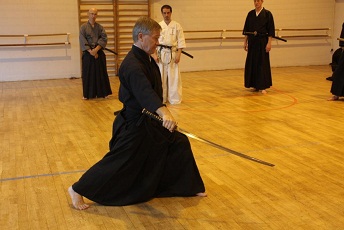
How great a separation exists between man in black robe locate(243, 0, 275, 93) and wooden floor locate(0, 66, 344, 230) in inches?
8.5

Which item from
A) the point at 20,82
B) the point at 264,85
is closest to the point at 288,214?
the point at 264,85

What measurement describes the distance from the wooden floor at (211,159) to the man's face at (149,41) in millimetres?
1048

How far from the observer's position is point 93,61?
703 cm

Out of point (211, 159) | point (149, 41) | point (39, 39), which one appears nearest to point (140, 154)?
point (149, 41)

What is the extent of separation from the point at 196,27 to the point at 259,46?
Result: 2.88 meters

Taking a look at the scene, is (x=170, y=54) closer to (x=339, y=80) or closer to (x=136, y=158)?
(x=339, y=80)

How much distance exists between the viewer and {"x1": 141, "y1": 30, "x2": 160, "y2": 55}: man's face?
2.82 meters

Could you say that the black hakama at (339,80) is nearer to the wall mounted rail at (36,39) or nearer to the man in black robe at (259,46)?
the man in black robe at (259,46)

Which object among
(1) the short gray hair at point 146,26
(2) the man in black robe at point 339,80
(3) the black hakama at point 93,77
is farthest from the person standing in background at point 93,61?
(1) the short gray hair at point 146,26

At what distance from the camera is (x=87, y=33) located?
6.80 m

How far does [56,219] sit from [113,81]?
617cm

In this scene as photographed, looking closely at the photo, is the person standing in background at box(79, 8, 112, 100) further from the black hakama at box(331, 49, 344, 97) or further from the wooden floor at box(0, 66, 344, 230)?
the black hakama at box(331, 49, 344, 97)

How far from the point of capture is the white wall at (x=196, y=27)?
8.88 metres

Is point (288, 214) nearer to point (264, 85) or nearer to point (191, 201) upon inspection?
point (191, 201)
